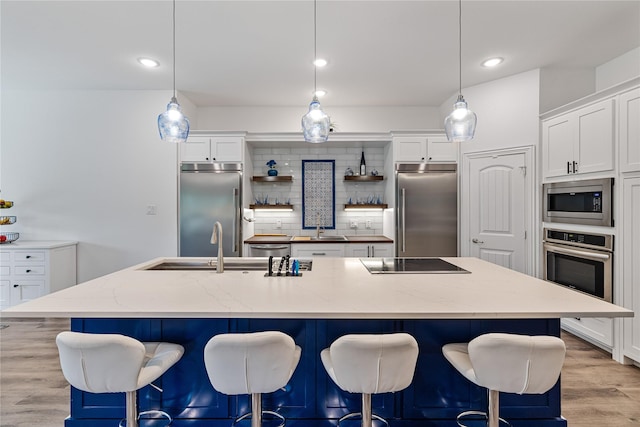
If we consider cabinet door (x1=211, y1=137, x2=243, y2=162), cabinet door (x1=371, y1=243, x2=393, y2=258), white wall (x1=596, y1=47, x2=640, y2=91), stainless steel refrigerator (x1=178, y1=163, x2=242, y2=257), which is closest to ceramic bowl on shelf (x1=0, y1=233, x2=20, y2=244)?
stainless steel refrigerator (x1=178, y1=163, x2=242, y2=257)

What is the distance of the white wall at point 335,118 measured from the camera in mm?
4746

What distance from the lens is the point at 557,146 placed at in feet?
10.8

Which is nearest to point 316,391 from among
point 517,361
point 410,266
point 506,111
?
point 517,361

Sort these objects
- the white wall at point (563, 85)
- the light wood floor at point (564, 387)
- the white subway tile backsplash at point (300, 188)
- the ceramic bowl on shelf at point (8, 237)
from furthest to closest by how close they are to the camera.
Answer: the white subway tile backsplash at point (300, 188) < the ceramic bowl on shelf at point (8, 237) < the white wall at point (563, 85) < the light wood floor at point (564, 387)

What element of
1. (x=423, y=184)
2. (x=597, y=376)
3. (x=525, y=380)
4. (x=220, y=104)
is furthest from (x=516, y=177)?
(x=220, y=104)

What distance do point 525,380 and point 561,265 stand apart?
2.48 m

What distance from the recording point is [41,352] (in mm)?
3002

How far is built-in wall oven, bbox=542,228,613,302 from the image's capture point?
9.12ft

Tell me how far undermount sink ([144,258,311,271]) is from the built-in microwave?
2.55 metres

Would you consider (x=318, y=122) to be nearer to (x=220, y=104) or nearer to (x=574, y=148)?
(x=574, y=148)

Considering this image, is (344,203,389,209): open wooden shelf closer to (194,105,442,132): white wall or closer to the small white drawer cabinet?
(194,105,442,132): white wall

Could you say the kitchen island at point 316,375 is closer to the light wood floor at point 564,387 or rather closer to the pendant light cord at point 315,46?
the light wood floor at point 564,387

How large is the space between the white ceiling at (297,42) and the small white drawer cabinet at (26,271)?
2.00 meters

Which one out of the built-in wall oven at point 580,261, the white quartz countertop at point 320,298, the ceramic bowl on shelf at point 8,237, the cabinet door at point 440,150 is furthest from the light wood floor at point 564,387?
the cabinet door at point 440,150
